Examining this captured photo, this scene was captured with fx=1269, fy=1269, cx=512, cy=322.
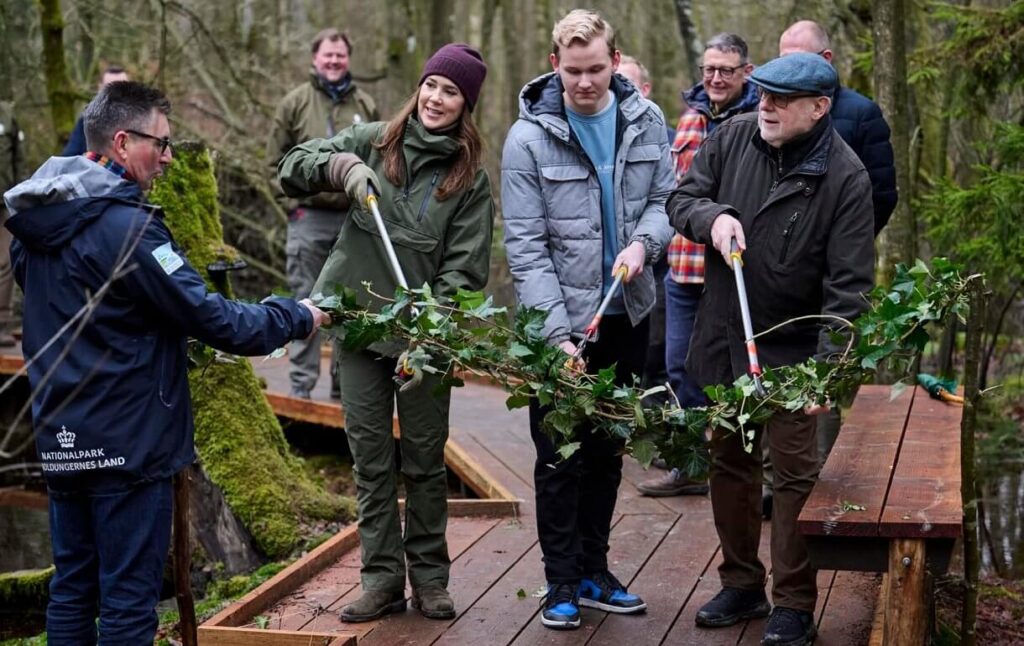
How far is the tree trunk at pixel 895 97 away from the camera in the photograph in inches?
281

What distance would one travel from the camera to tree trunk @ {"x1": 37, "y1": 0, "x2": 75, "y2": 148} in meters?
11.1

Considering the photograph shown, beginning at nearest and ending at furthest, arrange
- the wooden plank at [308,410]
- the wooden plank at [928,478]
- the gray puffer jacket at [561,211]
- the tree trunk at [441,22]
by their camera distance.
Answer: the wooden plank at [928,478] < the gray puffer jacket at [561,211] < the wooden plank at [308,410] < the tree trunk at [441,22]

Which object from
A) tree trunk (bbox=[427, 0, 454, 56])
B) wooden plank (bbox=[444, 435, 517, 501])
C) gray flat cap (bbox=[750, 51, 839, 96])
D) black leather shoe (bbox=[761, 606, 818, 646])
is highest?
tree trunk (bbox=[427, 0, 454, 56])

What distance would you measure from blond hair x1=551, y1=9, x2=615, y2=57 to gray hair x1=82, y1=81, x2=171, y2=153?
58.1 inches

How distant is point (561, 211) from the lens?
460 centimetres

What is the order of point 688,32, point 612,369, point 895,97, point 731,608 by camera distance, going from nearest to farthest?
point 612,369 < point 731,608 < point 895,97 < point 688,32

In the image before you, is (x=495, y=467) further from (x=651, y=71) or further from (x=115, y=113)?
(x=651, y=71)

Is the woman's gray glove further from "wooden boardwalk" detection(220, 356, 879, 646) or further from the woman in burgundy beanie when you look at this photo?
"wooden boardwalk" detection(220, 356, 879, 646)

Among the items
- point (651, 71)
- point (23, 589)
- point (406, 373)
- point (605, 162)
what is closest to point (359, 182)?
point (406, 373)

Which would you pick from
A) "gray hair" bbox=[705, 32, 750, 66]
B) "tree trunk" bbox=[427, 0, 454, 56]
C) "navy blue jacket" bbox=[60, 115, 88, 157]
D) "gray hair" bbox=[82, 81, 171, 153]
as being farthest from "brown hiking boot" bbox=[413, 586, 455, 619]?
"tree trunk" bbox=[427, 0, 454, 56]

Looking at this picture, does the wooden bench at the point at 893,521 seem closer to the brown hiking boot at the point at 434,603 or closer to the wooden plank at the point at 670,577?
the wooden plank at the point at 670,577

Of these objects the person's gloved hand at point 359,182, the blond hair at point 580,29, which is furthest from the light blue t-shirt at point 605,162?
the person's gloved hand at point 359,182

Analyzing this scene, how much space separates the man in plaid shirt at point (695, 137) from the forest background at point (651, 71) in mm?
1500

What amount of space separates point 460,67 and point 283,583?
7.23 feet
